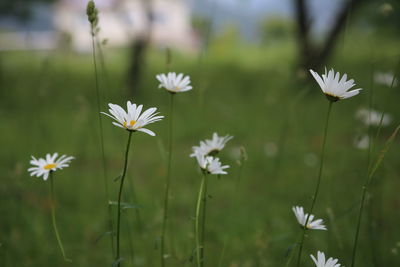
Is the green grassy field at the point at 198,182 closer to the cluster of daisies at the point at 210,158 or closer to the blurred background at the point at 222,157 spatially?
the blurred background at the point at 222,157

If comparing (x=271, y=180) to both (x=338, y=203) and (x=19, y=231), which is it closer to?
(x=338, y=203)

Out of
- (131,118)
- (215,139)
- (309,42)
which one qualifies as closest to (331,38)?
(309,42)

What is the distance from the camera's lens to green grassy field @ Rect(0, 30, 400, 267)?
1408 mm

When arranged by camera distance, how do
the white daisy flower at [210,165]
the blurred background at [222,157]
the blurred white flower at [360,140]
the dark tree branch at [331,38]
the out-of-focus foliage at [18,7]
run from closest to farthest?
1. the white daisy flower at [210,165]
2. the blurred white flower at [360,140]
3. the blurred background at [222,157]
4. the out-of-focus foliage at [18,7]
5. the dark tree branch at [331,38]

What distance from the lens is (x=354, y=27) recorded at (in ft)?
18.1

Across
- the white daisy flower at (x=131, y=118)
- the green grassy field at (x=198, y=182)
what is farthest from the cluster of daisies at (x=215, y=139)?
the green grassy field at (x=198, y=182)

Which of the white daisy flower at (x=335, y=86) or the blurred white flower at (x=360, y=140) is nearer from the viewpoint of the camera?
the white daisy flower at (x=335, y=86)

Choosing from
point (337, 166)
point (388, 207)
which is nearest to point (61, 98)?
point (337, 166)

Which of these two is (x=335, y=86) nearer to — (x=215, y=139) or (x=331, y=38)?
(x=215, y=139)

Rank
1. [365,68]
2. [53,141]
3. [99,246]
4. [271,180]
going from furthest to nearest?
[365,68] < [53,141] < [271,180] < [99,246]

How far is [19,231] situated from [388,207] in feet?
6.16

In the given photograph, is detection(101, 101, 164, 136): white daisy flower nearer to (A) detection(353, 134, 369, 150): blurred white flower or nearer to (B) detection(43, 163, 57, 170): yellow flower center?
(B) detection(43, 163, 57, 170): yellow flower center

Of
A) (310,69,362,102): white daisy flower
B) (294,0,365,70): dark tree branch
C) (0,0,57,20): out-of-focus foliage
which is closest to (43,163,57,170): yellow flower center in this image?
(310,69,362,102): white daisy flower

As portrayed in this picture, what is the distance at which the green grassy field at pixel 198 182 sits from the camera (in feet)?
4.62
